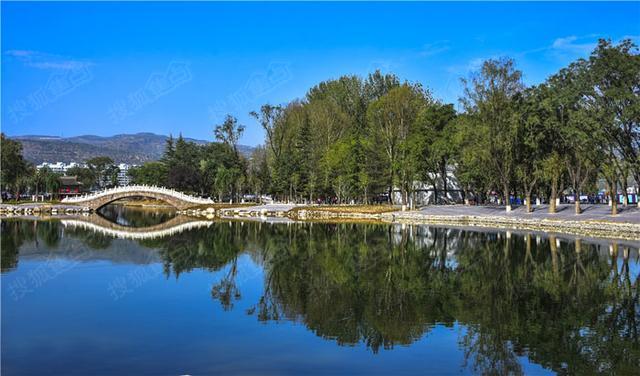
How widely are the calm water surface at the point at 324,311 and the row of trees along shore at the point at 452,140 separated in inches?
533

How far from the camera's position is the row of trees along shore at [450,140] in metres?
38.9

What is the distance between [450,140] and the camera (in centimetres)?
5716

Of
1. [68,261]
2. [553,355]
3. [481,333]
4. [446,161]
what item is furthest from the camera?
[446,161]

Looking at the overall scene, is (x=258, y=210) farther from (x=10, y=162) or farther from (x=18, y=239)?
(x=10, y=162)

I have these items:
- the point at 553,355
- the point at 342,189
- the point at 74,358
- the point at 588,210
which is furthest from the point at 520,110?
the point at 74,358

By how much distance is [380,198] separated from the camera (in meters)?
76.7

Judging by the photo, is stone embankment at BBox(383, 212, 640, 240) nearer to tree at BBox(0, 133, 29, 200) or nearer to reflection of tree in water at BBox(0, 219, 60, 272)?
reflection of tree in water at BBox(0, 219, 60, 272)

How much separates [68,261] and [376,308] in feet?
51.0

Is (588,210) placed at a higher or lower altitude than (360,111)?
lower

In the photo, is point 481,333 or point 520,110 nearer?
point 481,333

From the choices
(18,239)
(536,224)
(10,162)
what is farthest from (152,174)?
(536,224)

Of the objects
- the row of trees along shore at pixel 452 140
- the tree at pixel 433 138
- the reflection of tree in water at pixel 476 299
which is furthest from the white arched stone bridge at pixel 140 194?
the reflection of tree in water at pixel 476 299

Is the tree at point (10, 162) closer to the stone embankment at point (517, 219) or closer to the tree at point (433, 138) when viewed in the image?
the stone embankment at point (517, 219)

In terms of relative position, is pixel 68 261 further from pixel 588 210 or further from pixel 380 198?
pixel 380 198
